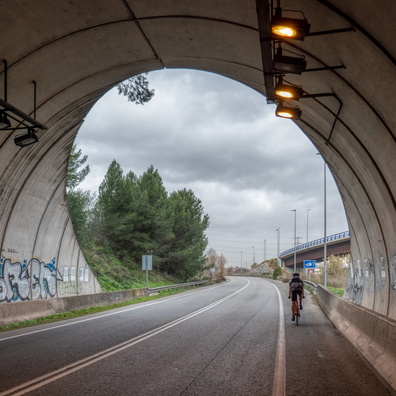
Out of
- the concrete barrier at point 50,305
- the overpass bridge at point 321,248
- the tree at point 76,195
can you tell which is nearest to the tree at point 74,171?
the tree at point 76,195

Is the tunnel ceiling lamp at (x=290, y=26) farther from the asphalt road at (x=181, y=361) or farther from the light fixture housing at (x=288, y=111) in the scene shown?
the asphalt road at (x=181, y=361)

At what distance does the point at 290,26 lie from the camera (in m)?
6.25

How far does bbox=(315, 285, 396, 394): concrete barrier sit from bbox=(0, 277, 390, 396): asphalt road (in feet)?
0.65

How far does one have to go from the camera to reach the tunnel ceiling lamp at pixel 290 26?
6230mm

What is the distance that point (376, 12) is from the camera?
6113 millimetres

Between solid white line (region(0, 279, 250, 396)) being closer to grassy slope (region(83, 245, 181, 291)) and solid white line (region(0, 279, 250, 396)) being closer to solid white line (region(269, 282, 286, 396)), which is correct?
solid white line (region(269, 282, 286, 396))

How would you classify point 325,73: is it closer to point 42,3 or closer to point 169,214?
point 42,3

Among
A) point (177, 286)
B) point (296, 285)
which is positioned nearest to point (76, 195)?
point (177, 286)

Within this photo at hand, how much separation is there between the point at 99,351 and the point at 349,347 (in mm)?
5511

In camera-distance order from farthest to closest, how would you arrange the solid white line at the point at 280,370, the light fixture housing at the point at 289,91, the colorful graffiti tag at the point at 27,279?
1. the colorful graffiti tag at the point at 27,279
2. the light fixture housing at the point at 289,91
3. the solid white line at the point at 280,370

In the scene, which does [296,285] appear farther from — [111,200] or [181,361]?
[111,200]

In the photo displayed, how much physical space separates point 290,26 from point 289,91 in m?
2.17

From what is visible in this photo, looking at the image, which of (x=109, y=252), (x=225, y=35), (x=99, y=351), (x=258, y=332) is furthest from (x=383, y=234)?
(x=109, y=252)

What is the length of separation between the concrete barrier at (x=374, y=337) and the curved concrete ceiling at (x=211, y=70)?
0.78m
